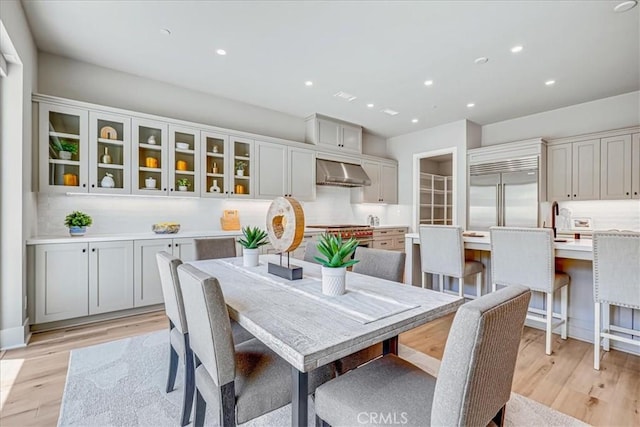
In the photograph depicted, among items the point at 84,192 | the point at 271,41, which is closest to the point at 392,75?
the point at 271,41

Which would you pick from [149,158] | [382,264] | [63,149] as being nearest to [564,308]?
[382,264]

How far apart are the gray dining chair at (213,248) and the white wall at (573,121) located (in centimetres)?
491

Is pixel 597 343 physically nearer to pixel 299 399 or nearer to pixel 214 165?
pixel 299 399

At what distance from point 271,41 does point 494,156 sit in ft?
12.8

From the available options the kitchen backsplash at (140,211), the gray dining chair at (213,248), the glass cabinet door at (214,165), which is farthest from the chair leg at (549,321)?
the glass cabinet door at (214,165)

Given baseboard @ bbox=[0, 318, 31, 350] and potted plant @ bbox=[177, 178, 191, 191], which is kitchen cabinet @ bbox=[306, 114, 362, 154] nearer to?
potted plant @ bbox=[177, 178, 191, 191]

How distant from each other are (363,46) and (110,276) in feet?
11.4

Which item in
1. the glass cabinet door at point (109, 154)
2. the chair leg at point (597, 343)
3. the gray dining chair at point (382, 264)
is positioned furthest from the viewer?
the glass cabinet door at point (109, 154)

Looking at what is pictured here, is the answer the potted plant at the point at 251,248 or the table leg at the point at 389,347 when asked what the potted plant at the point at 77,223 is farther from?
the table leg at the point at 389,347

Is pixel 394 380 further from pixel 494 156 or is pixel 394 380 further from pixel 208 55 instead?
pixel 494 156

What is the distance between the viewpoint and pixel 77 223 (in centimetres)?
313

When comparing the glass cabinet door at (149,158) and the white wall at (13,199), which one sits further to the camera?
the glass cabinet door at (149,158)

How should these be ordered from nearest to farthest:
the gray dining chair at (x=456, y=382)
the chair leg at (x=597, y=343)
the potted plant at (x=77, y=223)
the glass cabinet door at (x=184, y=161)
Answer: the gray dining chair at (x=456, y=382) → the chair leg at (x=597, y=343) → the potted plant at (x=77, y=223) → the glass cabinet door at (x=184, y=161)

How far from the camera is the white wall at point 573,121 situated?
413 centimetres
